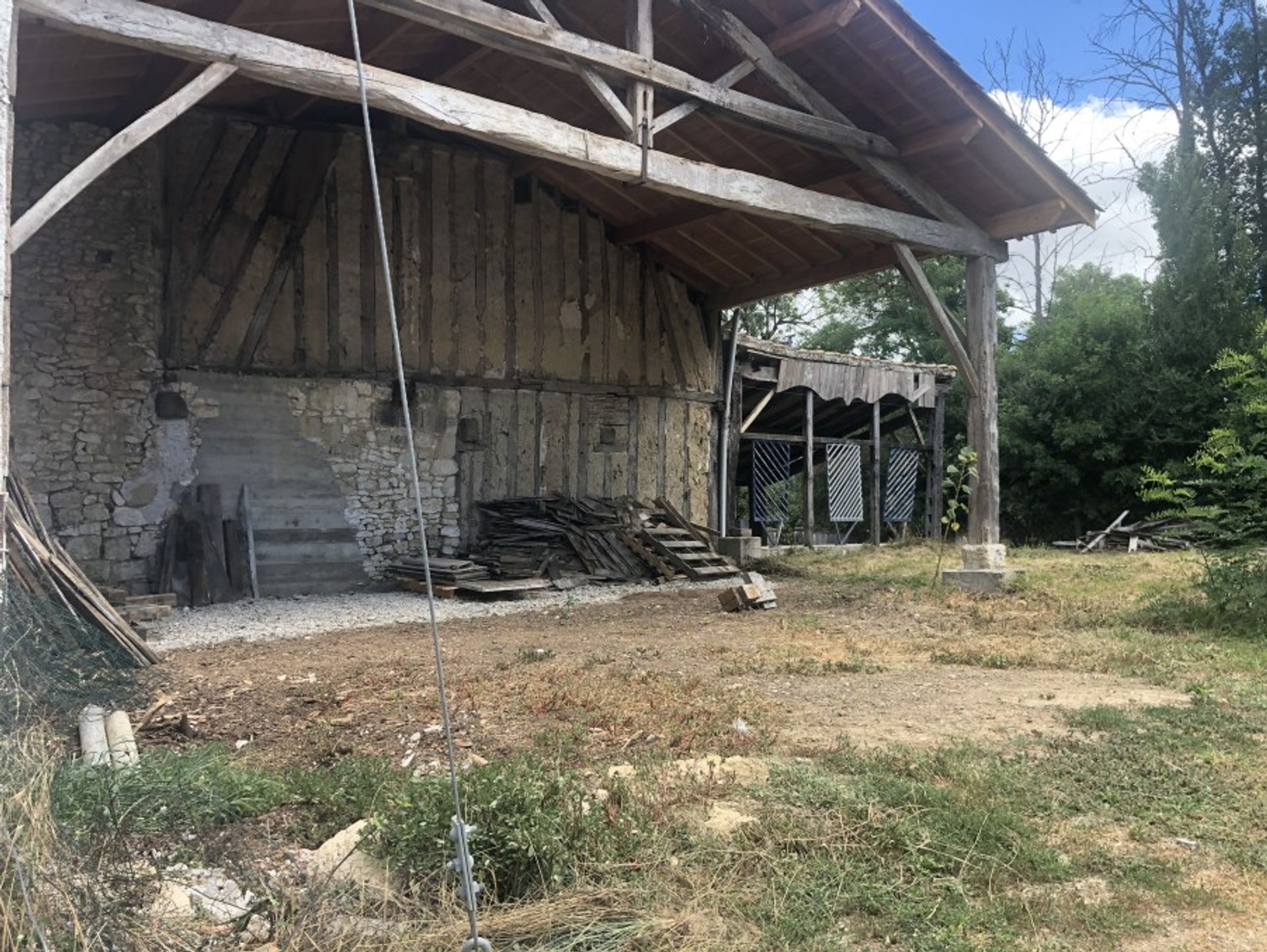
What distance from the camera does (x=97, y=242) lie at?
31.1 ft

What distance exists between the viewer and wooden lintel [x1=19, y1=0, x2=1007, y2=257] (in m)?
5.65

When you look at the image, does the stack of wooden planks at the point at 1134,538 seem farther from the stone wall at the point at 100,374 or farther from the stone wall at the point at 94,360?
the stone wall at the point at 94,360

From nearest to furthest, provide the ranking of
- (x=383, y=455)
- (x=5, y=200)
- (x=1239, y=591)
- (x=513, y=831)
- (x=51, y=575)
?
(x=513, y=831), (x=5, y=200), (x=51, y=575), (x=1239, y=591), (x=383, y=455)

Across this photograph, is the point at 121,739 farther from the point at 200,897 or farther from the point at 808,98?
the point at 808,98

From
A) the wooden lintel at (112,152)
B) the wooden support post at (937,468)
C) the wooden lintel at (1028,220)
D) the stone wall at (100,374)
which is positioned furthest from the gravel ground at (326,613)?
the wooden support post at (937,468)

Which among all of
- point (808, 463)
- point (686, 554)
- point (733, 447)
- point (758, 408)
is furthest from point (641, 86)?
point (808, 463)

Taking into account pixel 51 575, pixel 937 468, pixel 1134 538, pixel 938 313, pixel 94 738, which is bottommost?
pixel 1134 538

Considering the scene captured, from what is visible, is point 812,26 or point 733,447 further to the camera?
point 733,447

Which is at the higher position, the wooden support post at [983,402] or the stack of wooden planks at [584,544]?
the wooden support post at [983,402]

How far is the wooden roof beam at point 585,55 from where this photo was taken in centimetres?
702

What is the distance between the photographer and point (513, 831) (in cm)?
292

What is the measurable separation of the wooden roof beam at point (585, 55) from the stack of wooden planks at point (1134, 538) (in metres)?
11.3

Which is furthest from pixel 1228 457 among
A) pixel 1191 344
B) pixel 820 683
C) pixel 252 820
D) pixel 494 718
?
pixel 1191 344

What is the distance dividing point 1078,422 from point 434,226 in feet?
49.2
